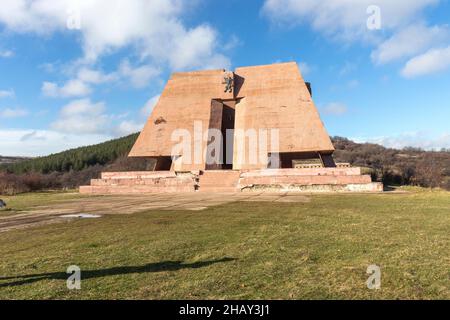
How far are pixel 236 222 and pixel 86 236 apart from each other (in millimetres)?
3271

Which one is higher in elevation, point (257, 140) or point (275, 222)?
point (257, 140)

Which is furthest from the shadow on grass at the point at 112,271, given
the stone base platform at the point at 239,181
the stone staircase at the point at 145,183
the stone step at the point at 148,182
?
the stone step at the point at 148,182

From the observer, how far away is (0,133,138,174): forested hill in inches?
3175

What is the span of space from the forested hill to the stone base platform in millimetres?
60921

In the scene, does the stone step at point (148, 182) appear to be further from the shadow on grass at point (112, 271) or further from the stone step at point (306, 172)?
the shadow on grass at point (112, 271)

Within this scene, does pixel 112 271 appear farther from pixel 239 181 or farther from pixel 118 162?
pixel 118 162

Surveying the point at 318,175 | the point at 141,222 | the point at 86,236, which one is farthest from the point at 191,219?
the point at 318,175

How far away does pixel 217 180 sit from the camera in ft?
75.2

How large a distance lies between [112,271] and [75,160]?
84.5 m

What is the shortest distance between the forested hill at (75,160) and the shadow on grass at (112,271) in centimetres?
8070

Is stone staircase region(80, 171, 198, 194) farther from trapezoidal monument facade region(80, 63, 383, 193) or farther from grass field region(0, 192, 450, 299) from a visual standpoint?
grass field region(0, 192, 450, 299)

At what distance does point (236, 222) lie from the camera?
8.29 metres

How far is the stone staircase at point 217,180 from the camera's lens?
2225 cm

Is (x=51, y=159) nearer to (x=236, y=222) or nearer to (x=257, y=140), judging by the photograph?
(x=257, y=140)
